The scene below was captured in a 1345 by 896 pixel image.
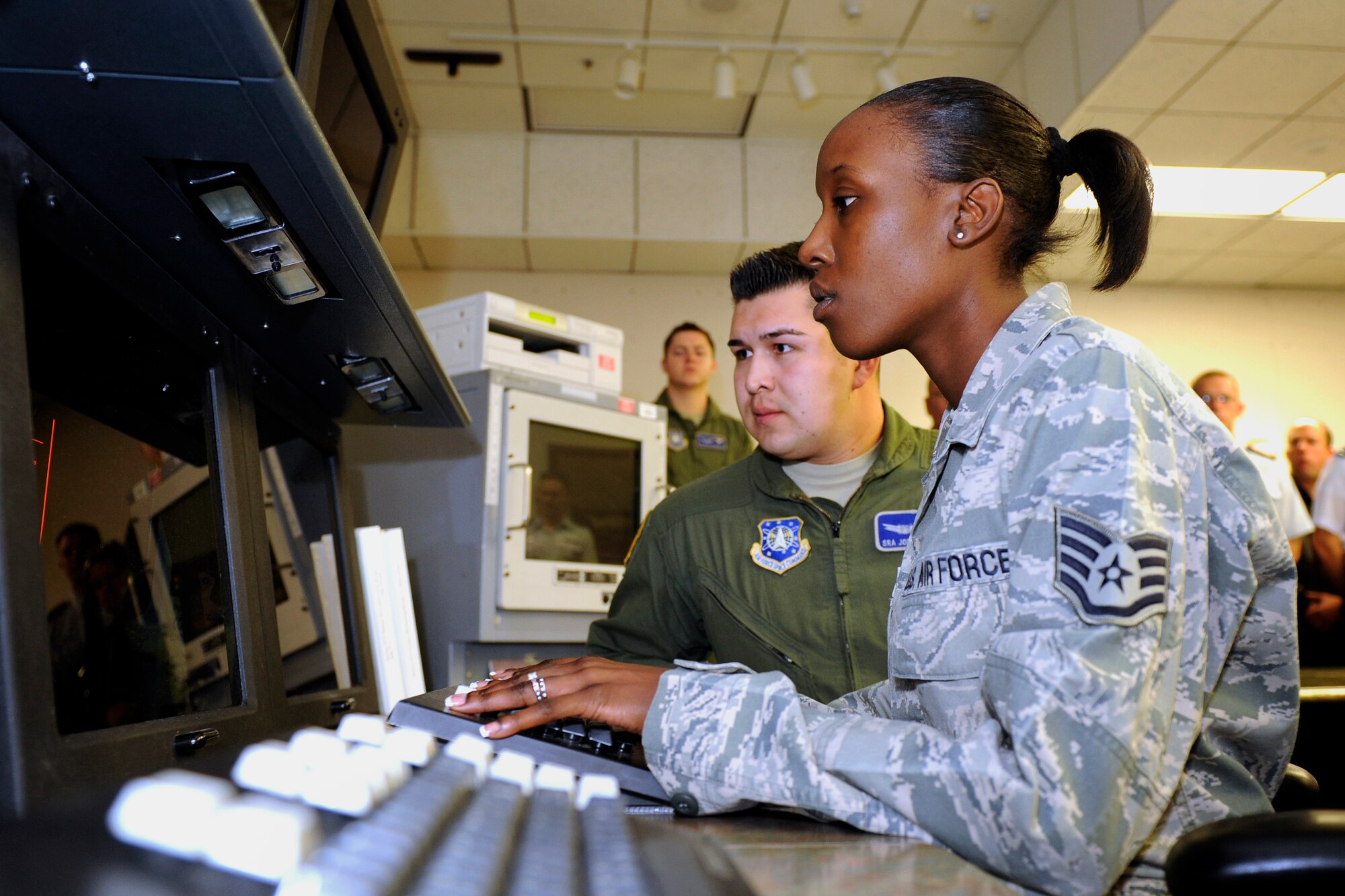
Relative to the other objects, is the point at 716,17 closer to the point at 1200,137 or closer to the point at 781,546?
the point at 1200,137

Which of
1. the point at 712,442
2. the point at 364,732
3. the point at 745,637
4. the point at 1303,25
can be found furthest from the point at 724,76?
the point at 364,732

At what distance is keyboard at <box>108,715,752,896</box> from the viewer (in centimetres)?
31

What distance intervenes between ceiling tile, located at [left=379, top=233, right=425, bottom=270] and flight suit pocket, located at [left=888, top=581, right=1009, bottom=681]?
4518 mm

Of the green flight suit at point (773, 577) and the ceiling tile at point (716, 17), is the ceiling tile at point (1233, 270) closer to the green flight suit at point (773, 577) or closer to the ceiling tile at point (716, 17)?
the ceiling tile at point (716, 17)

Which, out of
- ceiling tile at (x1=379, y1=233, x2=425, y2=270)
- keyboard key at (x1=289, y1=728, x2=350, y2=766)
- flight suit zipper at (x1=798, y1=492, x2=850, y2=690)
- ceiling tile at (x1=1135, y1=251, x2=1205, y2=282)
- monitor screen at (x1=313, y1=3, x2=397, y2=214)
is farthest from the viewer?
ceiling tile at (x1=1135, y1=251, x2=1205, y2=282)

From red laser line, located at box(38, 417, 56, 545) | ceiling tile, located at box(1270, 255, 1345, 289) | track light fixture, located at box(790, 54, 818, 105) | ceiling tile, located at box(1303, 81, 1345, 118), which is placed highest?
track light fixture, located at box(790, 54, 818, 105)

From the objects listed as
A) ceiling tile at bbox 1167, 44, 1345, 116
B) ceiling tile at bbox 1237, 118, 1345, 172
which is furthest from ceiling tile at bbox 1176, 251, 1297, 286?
ceiling tile at bbox 1167, 44, 1345, 116

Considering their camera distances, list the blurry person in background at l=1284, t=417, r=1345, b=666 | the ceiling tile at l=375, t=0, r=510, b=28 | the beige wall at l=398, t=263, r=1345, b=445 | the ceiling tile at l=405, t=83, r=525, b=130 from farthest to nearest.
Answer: the beige wall at l=398, t=263, r=1345, b=445
the ceiling tile at l=405, t=83, r=525, b=130
the ceiling tile at l=375, t=0, r=510, b=28
the blurry person in background at l=1284, t=417, r=1345, b=666

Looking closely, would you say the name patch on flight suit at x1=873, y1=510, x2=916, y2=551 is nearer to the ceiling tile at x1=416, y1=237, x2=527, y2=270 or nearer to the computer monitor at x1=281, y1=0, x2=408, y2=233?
the computer monitor at x1=281, y1=0, x2=408, y2=233

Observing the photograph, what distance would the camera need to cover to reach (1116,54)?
3566 mm

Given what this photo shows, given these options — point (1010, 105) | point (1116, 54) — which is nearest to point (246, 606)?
point (1010, 105)

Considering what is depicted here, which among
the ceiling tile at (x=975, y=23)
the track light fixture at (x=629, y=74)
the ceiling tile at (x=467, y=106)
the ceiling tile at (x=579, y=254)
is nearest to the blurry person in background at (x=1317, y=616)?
the ceiling tile at (x=975, y=23)

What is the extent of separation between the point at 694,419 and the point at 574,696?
11.3 feet

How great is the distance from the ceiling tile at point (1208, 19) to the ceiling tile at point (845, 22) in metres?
1.09
